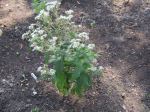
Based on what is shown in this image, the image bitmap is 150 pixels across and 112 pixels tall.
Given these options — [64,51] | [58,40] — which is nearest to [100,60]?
[58,40]

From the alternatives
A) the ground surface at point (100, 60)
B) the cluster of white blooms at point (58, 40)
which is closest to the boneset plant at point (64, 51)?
the cluster of white blooms at point (58, 40)

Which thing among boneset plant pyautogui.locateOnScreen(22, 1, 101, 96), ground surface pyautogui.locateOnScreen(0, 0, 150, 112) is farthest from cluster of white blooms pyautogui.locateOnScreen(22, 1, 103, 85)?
ground surface pyautogui.locateOnScreen(0, 0, 150, 112)

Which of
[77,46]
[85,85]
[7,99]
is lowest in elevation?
[7,99]

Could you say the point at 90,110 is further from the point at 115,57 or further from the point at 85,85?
the point at 115,57

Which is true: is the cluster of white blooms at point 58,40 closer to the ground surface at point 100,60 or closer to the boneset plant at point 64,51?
the boneset plant at point 64,51

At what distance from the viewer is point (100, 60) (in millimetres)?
4973

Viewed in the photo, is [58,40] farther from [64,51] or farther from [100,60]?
[100,60]

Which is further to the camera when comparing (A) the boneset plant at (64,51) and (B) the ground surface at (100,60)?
(B) the ground surface at (100,60)

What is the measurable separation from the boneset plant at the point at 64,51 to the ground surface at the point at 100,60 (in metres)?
0.48

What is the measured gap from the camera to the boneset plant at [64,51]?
12.0 ft

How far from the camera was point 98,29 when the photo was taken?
5.48m

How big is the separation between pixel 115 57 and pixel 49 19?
143cm

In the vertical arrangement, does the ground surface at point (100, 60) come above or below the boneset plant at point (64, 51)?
below

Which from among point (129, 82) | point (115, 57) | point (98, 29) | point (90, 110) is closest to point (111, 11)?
point (98, 29)
